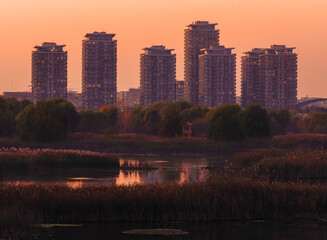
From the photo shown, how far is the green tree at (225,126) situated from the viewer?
90.8 m

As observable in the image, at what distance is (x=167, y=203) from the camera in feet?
98.4

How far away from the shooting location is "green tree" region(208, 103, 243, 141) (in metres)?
90.8

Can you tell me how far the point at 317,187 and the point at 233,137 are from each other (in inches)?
2260

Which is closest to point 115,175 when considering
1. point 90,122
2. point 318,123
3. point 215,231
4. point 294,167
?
point 294,167

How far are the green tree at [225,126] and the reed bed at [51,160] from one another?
3500 cm

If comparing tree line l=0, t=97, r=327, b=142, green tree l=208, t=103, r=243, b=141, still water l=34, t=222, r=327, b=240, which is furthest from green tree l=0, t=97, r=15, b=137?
still water l=34, t=222, r=327, b=240

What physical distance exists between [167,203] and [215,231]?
8.97 feet

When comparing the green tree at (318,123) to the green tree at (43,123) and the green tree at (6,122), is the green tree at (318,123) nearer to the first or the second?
the green tree at (43,123)

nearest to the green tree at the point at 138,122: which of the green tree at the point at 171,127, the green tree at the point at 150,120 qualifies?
the green tree at the point at 150,120

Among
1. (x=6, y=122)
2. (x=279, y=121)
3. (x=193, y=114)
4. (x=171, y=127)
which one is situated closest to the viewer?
(x=6, y=122)

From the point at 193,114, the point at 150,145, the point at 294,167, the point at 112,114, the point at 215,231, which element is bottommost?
the point at 215,231

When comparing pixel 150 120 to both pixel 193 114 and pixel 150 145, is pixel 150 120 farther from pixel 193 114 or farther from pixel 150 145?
pixel 150 145

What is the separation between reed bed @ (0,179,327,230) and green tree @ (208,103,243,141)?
59.0 m

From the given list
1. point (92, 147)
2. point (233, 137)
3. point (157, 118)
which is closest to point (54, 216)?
point (92, 147)
